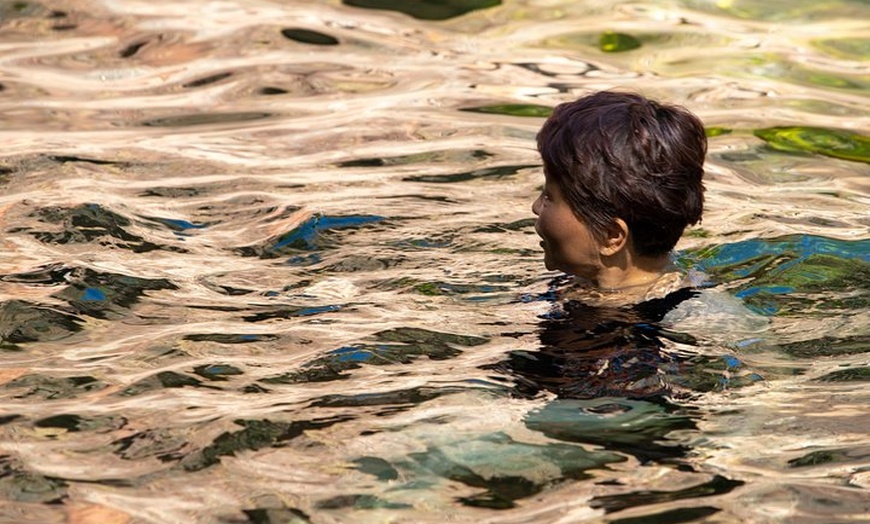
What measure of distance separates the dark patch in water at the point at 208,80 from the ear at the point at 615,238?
470 centimetres

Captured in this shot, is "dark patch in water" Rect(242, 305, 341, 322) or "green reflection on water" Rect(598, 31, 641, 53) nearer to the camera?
"dark patch in water" Rect(242, 305, 341, 322)

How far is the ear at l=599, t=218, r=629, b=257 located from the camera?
17.2 ft

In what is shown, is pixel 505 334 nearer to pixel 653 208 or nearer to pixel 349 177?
pixel 653 208

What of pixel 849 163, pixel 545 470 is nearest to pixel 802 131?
pixel 849 163

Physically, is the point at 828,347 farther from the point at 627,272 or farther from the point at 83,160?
the point at 83,160

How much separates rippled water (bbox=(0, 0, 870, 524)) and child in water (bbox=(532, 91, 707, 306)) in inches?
7.4

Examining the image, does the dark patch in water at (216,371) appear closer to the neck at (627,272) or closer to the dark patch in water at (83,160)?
the neck at (627,272)

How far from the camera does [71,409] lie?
14.8 ft

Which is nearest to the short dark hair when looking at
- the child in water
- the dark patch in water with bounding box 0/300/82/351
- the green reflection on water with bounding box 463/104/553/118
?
the child in water

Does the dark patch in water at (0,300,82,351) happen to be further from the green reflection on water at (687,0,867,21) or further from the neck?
the green reflection on water at (687,0,867,21)

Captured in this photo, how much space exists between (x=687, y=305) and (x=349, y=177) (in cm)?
261

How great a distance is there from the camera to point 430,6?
11.0 meters

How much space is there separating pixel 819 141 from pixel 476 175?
2.12m

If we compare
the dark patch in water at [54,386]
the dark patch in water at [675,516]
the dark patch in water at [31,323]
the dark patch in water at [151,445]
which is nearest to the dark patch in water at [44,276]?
the dark patch in water at [31,323]
